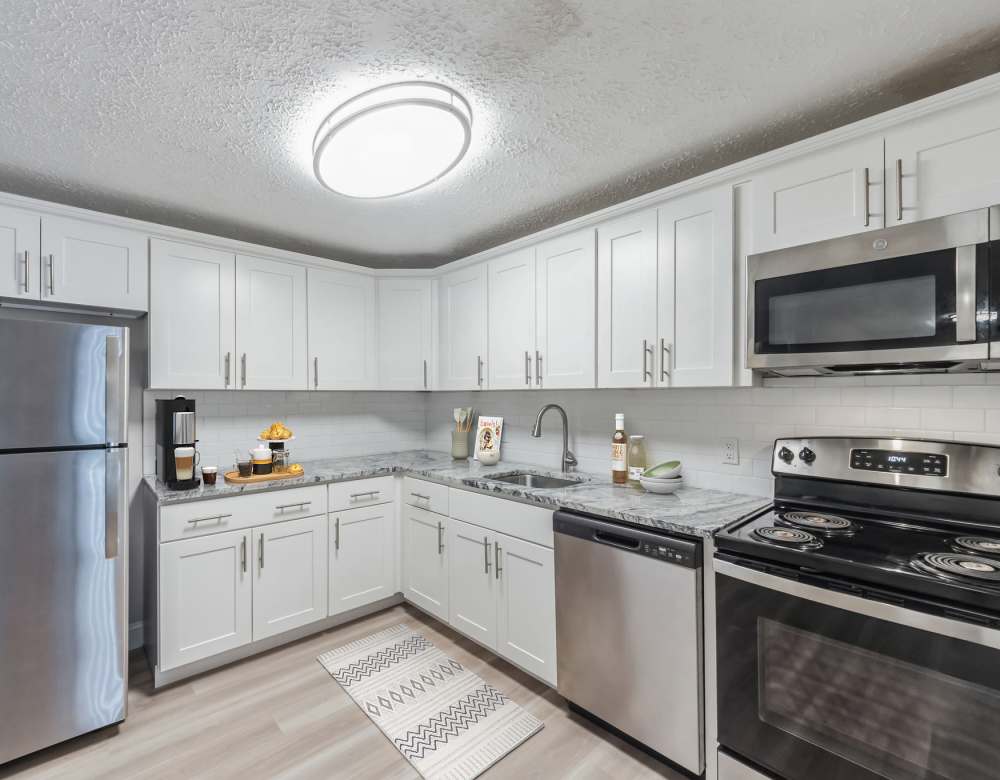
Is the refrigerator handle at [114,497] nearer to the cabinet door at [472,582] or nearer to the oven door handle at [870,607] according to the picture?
the cabinet door at [472,582]

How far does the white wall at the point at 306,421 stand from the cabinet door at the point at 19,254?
2.52 feet

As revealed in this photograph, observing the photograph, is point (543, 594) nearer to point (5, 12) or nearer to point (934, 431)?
point (934, 431)

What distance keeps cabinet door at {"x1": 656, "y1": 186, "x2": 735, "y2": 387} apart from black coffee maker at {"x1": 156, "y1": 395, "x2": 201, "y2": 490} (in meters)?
2.25

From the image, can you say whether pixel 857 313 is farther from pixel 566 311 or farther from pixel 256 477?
pixel 256 477

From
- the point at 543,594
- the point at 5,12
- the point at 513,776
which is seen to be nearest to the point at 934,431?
the point at 543,594

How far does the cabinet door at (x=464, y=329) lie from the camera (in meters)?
3.06

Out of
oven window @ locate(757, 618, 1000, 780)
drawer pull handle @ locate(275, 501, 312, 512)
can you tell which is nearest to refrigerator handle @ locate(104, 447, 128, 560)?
drawer pull handle @ locate(275, 501, 312, 512)

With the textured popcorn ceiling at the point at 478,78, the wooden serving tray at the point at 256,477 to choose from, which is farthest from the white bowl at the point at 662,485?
the wooden serving tray at the point at 256,477

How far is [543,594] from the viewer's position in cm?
220

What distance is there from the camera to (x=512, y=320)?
285cm

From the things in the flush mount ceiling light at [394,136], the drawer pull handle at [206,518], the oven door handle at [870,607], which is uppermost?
the flush mount ceiling light at [394,136]

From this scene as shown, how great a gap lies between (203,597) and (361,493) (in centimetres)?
90

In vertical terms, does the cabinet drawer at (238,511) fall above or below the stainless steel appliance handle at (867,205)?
below

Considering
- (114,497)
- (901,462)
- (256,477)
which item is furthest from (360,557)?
(901,462)
